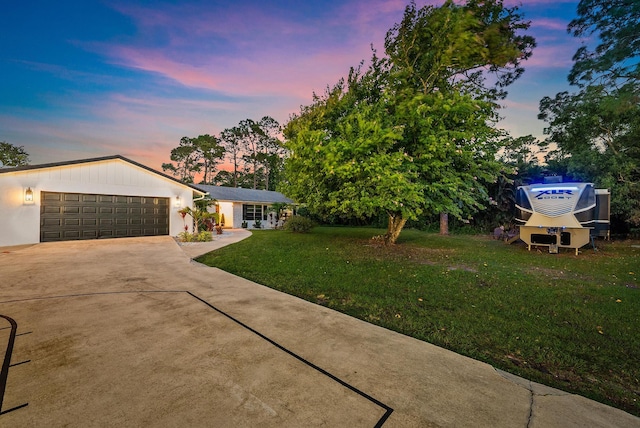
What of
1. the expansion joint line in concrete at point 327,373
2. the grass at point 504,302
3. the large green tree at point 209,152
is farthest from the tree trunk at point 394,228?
the large green tree at point 209,152

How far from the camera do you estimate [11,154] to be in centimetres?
2595

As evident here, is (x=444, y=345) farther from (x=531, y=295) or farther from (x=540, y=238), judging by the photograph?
(x=540, y=238)

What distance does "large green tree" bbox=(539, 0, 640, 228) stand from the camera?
12273 millimetres

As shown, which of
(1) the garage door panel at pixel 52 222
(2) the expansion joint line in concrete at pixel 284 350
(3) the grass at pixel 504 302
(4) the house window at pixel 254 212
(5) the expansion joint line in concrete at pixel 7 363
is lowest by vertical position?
(3) the grass at pixel 504 302

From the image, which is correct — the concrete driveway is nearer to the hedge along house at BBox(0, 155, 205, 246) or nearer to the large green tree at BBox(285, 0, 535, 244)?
the large green tree at BBox(285, 0, 535, 244)

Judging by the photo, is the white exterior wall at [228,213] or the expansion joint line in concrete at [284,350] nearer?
the expansion joint line in concrete at [284,350]

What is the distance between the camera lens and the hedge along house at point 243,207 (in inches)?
805

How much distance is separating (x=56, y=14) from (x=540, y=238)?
743 inches

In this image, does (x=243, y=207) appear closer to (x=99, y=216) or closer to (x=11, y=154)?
(x=99, y=216)

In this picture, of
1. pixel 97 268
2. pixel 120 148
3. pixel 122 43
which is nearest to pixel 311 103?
pixel 122 43

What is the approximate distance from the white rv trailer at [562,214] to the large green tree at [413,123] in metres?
2.05

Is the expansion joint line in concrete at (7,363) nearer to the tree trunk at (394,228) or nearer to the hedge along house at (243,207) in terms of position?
the tree trunk at (394,228)

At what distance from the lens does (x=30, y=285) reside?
4852 millimetres

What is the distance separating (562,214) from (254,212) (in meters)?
19.0
